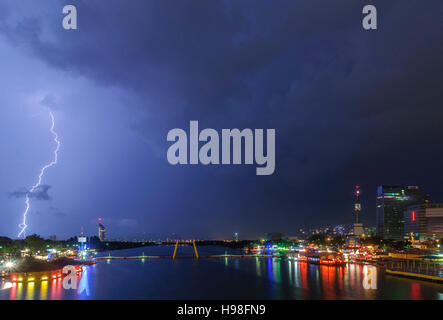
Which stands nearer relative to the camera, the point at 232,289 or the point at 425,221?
the point at 232,289

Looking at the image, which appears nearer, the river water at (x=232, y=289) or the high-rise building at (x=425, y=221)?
the river water at (x=232, y=289)

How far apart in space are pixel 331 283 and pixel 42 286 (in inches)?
1433

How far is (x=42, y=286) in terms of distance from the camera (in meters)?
43.4

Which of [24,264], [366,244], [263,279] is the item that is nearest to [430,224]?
[366,244]

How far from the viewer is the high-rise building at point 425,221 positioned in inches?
6678

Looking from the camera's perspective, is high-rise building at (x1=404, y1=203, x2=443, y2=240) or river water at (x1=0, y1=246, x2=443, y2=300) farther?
high-rise building at (x1=404, y1=203, x2=443, y2=240)

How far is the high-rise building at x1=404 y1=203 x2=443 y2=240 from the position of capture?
557 feet

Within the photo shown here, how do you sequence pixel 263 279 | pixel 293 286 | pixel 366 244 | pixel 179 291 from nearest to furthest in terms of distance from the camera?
pixel 179 291, pixel 293 286, pixel 263 279, pixel 366 244

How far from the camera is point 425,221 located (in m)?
182
